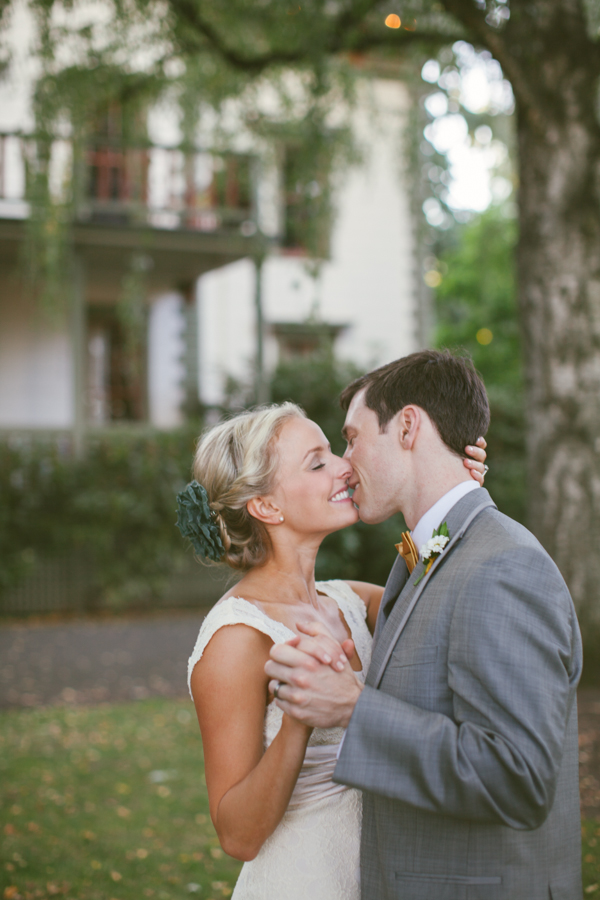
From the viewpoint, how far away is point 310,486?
255cm

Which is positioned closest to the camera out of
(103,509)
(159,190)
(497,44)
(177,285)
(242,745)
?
(242,745)

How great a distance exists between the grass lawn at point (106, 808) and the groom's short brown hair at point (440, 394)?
305cm

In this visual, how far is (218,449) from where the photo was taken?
263cm

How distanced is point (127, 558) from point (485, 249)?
6305mm

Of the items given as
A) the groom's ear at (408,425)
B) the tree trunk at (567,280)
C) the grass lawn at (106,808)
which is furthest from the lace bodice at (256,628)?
the tree trunk at (567,280)

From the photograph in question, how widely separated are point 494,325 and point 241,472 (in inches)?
869

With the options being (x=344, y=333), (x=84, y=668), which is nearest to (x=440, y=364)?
(x=84, y=668)

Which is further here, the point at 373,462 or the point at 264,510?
the point at 264,510

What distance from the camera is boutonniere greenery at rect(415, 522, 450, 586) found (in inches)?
79.6

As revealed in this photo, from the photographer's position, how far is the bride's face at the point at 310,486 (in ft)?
8.37

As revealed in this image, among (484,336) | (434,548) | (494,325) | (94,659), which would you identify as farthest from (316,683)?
(484,336)

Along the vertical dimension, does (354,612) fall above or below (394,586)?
below

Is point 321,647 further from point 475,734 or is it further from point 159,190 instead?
point 159,190

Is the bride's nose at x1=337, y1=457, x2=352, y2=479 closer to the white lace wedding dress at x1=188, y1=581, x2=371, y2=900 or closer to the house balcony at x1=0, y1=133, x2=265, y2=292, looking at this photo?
the white lace wedding dress at x1=188, y1=581, x2=371, y2=900
